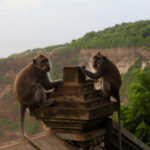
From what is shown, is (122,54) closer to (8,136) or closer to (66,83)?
(8,136)

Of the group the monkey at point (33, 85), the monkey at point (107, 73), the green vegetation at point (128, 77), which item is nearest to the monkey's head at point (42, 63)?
the monkey at point (33, 85)

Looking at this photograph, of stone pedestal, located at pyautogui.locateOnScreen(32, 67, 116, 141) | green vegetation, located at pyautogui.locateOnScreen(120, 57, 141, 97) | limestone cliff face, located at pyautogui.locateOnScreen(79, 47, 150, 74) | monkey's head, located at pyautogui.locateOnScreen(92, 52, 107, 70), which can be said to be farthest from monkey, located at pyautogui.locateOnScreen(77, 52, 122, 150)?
limestone cliff face, located at pyautogui.locateOnScreen(79, 47, 150, 74)

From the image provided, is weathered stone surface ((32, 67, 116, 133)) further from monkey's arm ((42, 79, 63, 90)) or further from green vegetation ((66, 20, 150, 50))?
green vegetation ((66, 20, 150, 50))

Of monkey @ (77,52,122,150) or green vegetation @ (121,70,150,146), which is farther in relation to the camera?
green vegetation @ (121,70,150,146)

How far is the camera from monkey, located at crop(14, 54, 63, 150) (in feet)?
11.3

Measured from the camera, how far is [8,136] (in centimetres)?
4578

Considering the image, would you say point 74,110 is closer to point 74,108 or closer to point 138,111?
point 74,108

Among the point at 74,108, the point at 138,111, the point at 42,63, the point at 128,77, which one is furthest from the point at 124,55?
the point at 74,108

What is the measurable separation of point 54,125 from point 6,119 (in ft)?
160

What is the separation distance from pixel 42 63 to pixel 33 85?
366 mm

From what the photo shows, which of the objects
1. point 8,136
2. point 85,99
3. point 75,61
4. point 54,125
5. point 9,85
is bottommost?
point 8,136

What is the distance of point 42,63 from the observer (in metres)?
3.75

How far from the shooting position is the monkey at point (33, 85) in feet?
11.3

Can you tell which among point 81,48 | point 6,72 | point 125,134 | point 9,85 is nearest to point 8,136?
point 9,85
